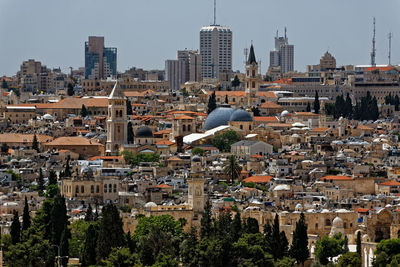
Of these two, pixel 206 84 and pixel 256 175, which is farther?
pixel 206 84

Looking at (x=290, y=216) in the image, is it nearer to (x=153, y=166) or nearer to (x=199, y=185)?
(x=199, y=185)

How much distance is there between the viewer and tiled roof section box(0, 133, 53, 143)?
3853 inches

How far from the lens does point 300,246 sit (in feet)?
191

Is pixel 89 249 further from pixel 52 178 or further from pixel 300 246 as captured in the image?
pixel 52 178

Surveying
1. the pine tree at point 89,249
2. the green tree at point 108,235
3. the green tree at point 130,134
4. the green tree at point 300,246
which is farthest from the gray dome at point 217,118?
the pine tree at point 89,249

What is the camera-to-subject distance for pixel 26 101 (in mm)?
131000

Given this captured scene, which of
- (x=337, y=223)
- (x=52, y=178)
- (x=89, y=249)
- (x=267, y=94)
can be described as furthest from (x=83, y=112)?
(x=89, y=249)

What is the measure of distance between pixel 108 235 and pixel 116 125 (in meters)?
39.7

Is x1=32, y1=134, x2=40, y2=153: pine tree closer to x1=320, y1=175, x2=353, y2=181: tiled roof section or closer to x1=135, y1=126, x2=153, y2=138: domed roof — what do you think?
x1=135, y1=126, x2=153, y2=138: domed roof

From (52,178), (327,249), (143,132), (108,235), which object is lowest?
(327,249)

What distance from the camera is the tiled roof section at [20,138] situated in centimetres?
9788

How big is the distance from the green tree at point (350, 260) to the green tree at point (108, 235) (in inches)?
359

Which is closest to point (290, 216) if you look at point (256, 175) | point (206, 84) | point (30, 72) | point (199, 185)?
point (199, 185)

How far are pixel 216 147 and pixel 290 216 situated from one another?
31.5m
